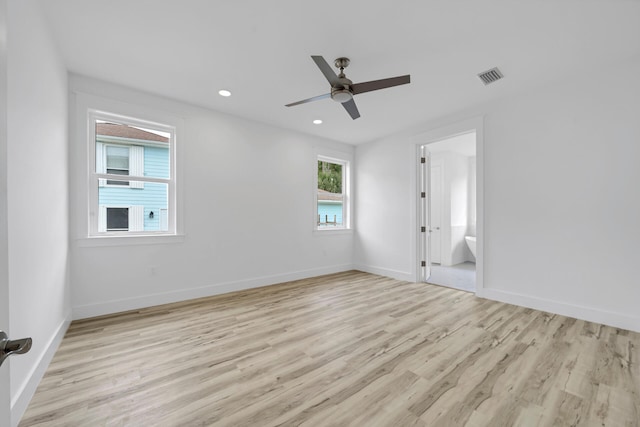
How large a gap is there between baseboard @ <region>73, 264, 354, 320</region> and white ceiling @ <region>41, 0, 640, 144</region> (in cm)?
254

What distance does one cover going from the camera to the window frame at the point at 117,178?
10.0ft

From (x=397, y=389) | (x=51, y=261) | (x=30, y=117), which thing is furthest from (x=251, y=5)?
(x=397, y=389)

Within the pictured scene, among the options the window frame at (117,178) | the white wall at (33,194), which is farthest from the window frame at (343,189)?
the white wall at (33,194)

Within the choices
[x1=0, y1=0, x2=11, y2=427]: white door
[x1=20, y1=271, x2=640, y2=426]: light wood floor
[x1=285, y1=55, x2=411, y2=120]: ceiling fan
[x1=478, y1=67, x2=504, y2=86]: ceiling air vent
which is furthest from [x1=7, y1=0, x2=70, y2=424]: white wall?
[x1=478, y1=67, x2=504, y2=86]: ceiling air vent

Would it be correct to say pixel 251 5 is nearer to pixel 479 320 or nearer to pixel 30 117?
pixel 30 117

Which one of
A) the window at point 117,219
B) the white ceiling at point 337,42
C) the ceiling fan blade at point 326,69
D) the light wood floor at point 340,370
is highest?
the white ceiling at point 337,42

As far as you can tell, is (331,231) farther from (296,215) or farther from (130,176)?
(130,176)

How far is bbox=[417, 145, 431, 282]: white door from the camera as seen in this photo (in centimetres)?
459

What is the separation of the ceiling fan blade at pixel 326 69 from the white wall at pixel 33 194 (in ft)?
5.89

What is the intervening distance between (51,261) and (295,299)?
97.7 inches

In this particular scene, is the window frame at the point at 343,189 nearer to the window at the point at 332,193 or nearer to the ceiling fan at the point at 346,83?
the window at the point at 332,193

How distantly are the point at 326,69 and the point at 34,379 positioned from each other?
2.98 m

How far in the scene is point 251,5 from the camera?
1.98 metres

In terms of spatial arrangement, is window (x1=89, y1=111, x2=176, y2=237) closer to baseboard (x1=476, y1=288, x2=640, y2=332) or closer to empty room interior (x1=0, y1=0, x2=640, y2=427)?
empty room interior (x1=0, y1=0, x2=640, y2=427)
